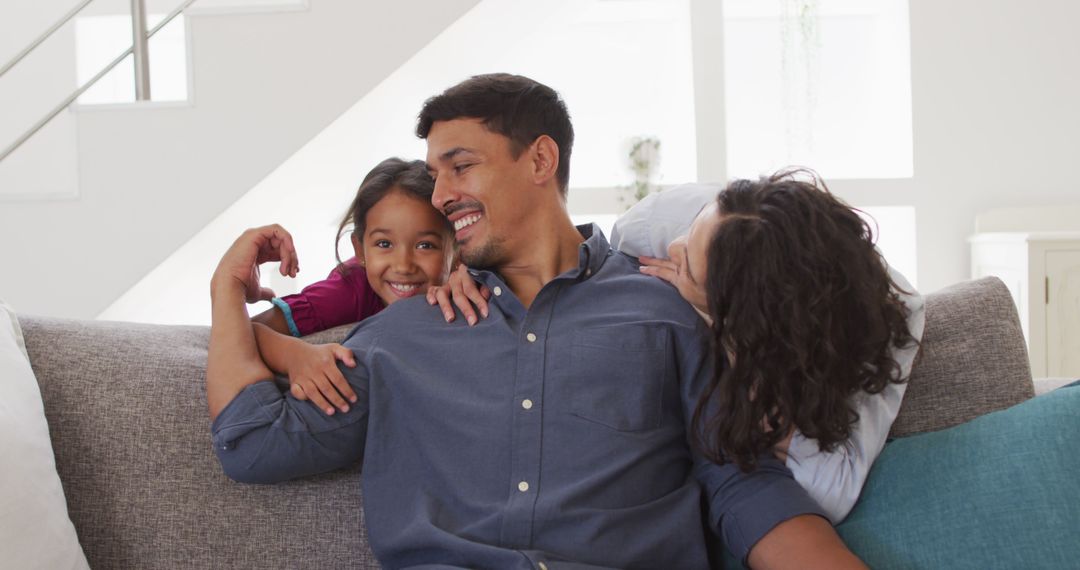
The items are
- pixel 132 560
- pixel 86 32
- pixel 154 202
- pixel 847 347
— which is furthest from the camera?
pixel 86 32

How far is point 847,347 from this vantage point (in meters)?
1.21

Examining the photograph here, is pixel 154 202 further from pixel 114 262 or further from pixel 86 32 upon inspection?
pixel 86 32

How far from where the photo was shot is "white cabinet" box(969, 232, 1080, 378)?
310 centimetres

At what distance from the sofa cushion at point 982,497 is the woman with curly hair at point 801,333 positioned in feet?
0.15

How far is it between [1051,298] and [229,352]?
2.77m

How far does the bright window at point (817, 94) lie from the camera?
452cm

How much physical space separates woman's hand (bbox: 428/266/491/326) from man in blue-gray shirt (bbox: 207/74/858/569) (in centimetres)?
2

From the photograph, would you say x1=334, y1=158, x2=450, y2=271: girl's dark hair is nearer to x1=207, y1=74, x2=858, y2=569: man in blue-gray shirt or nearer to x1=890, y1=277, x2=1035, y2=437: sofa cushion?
x1=207, y1=74, x2=858, y2=569: man in blue-gray shirt

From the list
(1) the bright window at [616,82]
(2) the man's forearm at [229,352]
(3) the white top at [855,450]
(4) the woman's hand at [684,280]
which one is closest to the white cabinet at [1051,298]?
(1) the bright window at [616,82]

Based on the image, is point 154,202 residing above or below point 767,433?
above

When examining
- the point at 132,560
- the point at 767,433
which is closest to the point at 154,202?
the point at 132,560

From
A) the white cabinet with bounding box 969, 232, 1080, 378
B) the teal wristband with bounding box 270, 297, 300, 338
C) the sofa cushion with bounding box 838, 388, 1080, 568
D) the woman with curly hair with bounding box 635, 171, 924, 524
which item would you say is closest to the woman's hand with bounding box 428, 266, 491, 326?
the teal wristband with bounding box 270, 297, 300, 338

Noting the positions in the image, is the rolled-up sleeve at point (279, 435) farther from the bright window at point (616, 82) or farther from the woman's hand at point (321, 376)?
the bright window at point (616, 82)

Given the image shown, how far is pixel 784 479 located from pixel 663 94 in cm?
355
